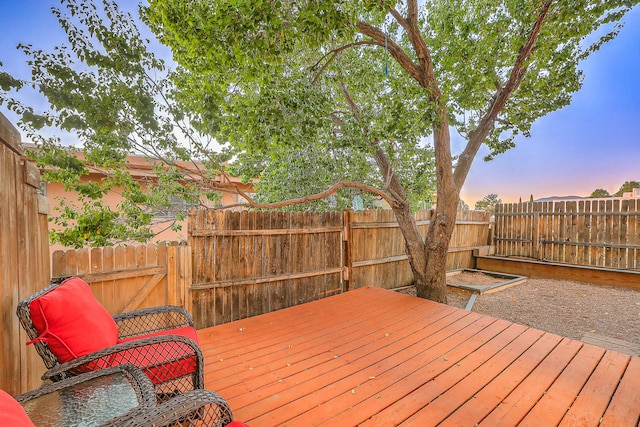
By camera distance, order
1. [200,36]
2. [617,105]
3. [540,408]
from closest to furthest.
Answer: [540,408] < [200,36] < [617,105]

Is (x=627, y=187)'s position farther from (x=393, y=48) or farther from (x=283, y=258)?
(x=283, y=258)

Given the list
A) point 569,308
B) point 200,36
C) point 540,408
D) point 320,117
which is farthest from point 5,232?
point 569,308

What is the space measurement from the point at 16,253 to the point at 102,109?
237 centimetres

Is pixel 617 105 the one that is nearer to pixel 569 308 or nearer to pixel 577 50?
pixel 577 50

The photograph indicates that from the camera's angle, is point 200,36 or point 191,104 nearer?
point 200,36

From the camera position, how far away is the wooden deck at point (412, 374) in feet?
5.98

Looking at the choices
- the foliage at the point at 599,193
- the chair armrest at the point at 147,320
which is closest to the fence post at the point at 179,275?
the chair armrest at the point at 147,320

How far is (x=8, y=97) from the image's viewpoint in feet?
9.88

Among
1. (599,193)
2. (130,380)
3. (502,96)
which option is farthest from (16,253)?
(599,193)

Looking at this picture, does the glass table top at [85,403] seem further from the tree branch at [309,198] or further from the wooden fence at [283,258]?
the tree branch at [309,198]

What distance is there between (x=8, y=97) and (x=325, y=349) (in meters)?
4.21

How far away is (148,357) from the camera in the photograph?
1677mm

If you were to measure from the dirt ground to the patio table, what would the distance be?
4596 millimetres

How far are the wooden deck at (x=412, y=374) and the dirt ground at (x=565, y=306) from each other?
4.14ft
